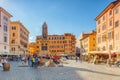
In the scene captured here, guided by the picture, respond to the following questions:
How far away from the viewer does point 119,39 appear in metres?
49.5

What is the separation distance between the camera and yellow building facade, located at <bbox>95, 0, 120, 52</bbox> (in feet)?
168

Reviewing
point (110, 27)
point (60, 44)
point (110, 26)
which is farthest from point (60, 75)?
point (60, 44)

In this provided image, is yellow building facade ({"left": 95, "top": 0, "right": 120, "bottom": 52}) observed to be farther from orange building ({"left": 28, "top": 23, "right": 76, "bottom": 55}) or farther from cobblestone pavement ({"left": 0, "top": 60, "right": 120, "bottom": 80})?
orange building ({"left": 28, "top": 23, "right": 76, "bottom": 55})

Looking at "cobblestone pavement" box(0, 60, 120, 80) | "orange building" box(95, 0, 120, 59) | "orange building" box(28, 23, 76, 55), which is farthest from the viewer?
"orange building" box(28, 23, 76, 55)

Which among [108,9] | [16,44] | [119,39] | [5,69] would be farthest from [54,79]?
[16,44]

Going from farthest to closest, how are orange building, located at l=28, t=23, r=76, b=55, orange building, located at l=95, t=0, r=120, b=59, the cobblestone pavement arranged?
orange building, located at l=28, t=23, r=76, b=55 < orange building, located at l=95, t=0, r=120, b=59 < the cobblestone pavement

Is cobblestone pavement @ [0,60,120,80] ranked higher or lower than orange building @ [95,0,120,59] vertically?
lower

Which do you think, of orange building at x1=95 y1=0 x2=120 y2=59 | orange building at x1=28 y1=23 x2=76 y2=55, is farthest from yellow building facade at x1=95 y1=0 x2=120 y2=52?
orange building at x1=28 y1=23 x2=76 y2=55

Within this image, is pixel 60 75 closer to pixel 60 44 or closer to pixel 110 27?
pixel 110 27

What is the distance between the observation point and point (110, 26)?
5681cm

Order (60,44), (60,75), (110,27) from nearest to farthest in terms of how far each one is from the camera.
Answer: (60,75), (110,27), (60,44)

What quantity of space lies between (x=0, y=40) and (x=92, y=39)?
41.5 metres

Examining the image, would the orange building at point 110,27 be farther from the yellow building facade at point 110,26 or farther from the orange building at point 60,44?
the orange building at point 60,44

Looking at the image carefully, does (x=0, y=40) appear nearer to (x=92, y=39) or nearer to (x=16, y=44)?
(x=16, y=44)
